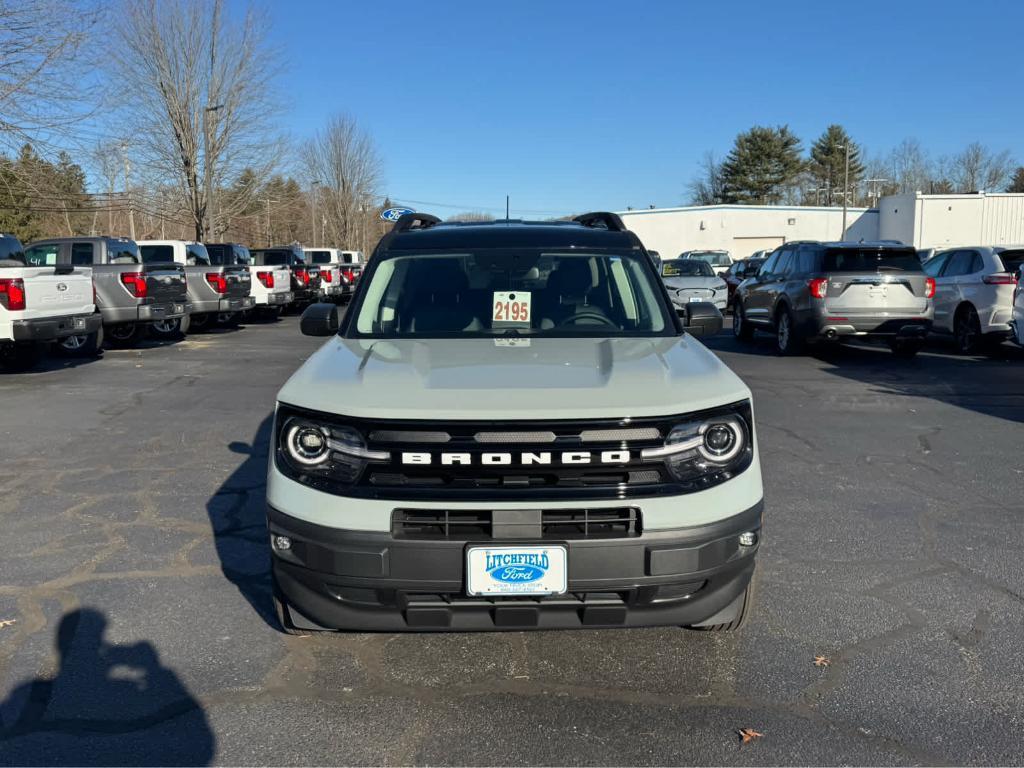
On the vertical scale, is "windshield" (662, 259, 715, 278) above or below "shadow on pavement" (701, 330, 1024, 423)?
above

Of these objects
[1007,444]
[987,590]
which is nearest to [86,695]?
[987,590]

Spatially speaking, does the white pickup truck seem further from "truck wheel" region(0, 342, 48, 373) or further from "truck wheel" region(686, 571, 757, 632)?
"truck wheel" region(686, 571, 757, 632)

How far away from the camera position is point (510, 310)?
14.0 feet

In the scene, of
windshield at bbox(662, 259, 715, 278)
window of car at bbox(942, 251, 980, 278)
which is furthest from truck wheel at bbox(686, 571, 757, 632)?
windshield at bbox(662, 259, 715, 278)

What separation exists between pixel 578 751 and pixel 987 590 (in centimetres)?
244

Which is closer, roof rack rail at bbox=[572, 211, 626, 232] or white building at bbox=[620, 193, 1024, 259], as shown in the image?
roof rack rail at bbox=[572, 211, 626, 232]

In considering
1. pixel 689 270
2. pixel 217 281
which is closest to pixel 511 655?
pixel 217 281

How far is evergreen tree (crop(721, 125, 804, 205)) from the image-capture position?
81125 mm

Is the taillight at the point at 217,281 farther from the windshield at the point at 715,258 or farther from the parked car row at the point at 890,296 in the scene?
the windshield at the point at 715,258

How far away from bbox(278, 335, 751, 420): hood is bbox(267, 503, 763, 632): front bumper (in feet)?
1.32

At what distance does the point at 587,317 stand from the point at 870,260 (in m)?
9.46

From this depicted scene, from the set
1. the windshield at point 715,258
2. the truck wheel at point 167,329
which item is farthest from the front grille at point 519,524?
the windshield at point 715,258

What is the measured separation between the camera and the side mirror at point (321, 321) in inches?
179

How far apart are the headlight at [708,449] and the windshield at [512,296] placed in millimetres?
1154
